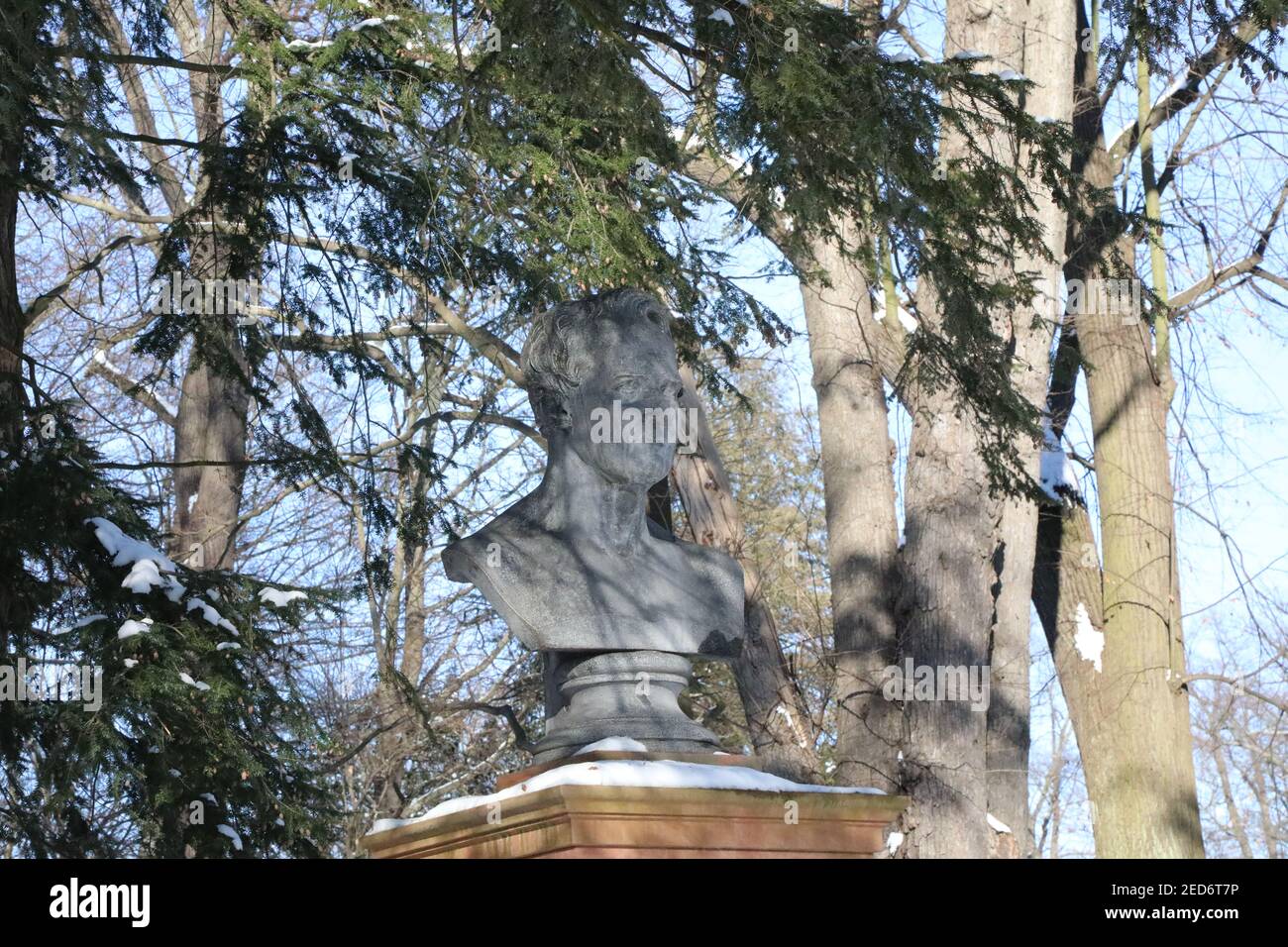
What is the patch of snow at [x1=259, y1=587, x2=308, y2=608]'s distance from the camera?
26.3 feet

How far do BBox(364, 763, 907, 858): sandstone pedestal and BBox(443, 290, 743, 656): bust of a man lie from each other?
652mm

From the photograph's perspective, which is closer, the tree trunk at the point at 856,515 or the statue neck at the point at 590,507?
the statue neck at the point at 590,507

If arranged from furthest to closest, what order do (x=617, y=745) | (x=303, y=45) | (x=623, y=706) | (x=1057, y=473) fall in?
(x=1057, y=473) → (x=303, y=45) → (x=623, y=706) → (x=617, y=745)

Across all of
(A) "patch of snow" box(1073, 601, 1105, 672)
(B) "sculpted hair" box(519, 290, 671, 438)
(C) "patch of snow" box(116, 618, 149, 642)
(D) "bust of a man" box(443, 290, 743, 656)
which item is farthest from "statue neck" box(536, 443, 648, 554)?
(A) "patch of snow" box(1073, 601, 1105, 672)

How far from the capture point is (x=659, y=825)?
4.38 meters

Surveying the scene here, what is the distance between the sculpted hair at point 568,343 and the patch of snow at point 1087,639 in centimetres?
718

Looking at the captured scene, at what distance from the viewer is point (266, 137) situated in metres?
8.19

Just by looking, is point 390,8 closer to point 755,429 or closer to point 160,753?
point 160,753

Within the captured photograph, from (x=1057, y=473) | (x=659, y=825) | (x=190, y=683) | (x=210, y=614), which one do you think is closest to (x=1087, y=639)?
(x=1057, y=473)

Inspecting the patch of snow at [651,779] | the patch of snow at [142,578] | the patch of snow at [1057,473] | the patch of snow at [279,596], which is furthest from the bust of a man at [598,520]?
the patch of snow at [1057,473]

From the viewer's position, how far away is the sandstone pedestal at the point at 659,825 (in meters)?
4.29

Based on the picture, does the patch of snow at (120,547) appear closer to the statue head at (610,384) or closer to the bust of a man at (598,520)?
the bust of a man at (598,520)

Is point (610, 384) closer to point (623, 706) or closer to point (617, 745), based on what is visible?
point (623, 706)

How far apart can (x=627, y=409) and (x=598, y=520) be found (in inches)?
14.2
